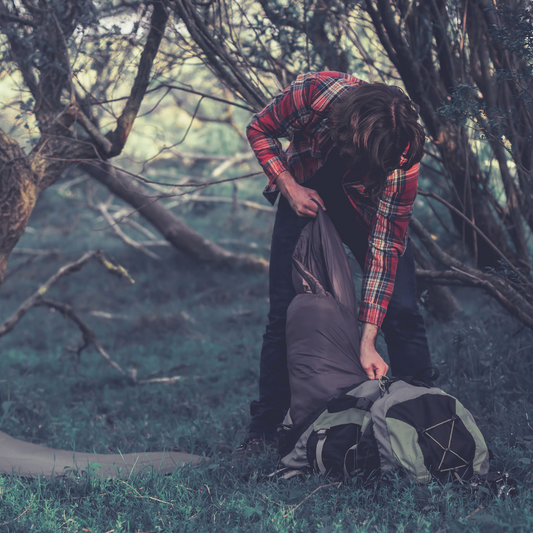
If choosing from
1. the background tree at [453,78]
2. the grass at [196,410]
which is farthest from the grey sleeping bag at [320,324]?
the background tree at [453,78]

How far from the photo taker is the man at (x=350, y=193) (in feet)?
6.35

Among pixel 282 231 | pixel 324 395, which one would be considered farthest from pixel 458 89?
pixel 324 395

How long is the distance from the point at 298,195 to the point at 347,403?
0.90 m

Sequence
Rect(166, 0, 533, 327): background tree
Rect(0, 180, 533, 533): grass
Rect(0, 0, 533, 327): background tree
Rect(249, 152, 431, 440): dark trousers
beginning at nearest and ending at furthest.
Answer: Rect(0, 180, 533, 533): grass < Rect(249, 152, 431, 440): dark trousers < Rect(166, 0, 533, 327): background tree < Rect(0, 0, 533, 327): background tree

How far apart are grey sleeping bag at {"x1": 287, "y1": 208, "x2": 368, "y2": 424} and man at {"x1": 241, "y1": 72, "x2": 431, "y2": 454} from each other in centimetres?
7

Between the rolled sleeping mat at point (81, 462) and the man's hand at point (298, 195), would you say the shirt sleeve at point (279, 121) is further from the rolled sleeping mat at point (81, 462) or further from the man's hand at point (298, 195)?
the rolled sleeping mat at point (81, 462)

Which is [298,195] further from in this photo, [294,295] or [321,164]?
[294,295]

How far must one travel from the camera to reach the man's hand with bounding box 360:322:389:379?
7.34 ft

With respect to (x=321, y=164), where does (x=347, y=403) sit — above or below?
below

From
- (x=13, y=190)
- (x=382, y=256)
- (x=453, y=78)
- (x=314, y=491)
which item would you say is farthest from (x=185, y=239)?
(x=314, y=491)

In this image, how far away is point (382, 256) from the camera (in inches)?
89.7

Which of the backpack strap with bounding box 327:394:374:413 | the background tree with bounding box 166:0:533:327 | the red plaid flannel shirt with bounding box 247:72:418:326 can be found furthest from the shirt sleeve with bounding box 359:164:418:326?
the background tree with bounding box 166:0:533:327

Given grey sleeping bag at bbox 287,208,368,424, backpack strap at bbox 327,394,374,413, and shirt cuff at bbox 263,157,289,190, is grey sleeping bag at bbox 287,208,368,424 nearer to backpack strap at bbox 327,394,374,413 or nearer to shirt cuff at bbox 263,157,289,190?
backpack strap at bbox 327,394,374,413

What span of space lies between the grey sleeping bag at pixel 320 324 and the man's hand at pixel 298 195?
0.06 metres
